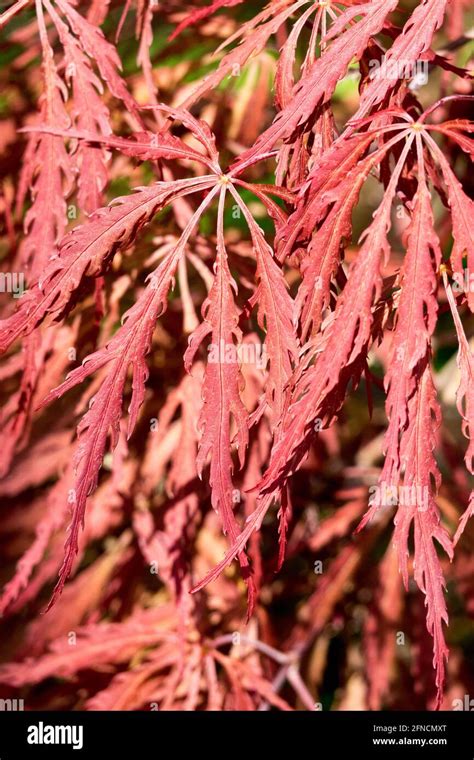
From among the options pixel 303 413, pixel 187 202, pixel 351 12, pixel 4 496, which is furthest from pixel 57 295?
pixel 4 496

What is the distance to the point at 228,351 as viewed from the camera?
645 mm

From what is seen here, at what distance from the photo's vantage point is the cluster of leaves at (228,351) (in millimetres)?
618

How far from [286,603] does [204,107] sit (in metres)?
0.89

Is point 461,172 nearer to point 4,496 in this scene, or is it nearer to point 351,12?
point 351,12

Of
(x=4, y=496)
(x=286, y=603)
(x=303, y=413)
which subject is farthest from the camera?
(x=286, y=603)

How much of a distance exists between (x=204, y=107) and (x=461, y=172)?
0.45 metres

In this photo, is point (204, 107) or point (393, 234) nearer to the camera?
point (204, 107)

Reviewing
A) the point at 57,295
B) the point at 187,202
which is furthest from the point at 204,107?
the point at 57,295

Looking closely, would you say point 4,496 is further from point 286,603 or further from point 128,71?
point 128,71

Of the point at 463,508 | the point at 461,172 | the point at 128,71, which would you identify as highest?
the point at 128,71

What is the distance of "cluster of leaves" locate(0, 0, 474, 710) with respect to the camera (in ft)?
2.03

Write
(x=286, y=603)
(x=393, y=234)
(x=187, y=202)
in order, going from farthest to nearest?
1. (x=393, y=234)
2. (x=286, y=603)
3. (x=187, y=202)

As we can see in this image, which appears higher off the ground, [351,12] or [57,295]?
[351,12]

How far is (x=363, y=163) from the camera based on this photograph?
61cm
